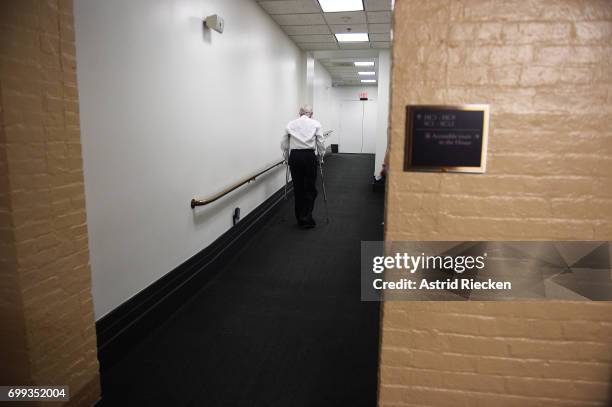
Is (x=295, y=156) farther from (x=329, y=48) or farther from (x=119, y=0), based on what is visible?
(x=329, y=48)

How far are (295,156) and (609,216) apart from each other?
4220 millimetres

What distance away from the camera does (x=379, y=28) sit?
675 centimetres

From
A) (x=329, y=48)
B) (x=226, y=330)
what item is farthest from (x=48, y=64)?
(x=329, y=48)

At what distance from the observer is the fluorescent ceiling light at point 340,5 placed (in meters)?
5.36

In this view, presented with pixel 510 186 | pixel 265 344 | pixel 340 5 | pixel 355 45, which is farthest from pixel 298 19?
pixel 510 186

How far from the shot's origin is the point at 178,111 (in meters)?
3.31

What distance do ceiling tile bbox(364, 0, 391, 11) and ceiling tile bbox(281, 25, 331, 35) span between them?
1.24m

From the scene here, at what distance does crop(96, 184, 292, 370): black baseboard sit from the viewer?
99.8 inches

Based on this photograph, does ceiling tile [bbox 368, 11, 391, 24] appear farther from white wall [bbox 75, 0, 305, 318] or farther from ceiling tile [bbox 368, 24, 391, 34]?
white wall [bbox 75, 0, 305, 318]

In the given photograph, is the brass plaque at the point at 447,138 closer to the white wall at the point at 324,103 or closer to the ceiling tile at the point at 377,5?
the ceiling tile at the point at 377,5

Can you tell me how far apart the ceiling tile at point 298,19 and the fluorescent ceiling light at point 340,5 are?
327mm

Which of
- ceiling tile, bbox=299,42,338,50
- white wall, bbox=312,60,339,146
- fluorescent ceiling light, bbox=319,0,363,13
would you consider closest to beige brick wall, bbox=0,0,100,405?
fluorescent ceiling light, bbox=319,0,363,13

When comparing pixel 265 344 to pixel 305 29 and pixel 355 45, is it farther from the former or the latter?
pixel 355 45

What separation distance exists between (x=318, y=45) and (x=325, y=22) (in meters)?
1.90
